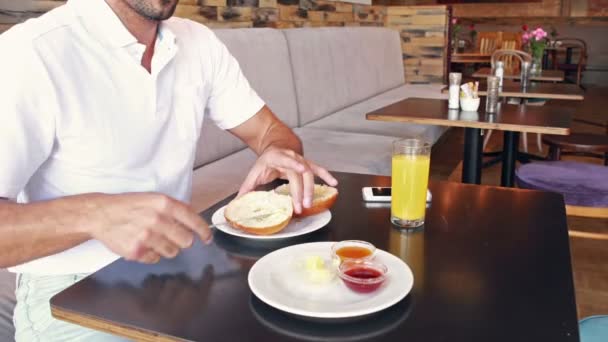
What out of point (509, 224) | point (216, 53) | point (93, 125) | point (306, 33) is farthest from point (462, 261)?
point (306, 33)

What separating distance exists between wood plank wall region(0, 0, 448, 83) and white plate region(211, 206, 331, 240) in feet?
4.52

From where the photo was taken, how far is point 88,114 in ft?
3.37

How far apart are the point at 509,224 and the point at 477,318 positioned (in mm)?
365

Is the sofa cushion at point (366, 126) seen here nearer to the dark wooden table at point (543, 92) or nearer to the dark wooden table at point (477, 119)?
the dark wooden table at point (477, 119)

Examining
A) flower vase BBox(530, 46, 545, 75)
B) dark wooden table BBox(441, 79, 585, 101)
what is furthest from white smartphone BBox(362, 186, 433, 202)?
flower vase BBox(530, 46, 545, 75)

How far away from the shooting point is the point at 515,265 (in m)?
0.85

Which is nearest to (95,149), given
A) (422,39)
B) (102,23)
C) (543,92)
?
(102,23)

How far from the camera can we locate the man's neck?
1113mm

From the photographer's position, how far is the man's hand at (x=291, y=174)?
3.39 feet

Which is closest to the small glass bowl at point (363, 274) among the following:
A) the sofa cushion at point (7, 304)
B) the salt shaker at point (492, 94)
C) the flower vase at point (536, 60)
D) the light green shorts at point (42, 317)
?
the light green shorts at point (42, 317)

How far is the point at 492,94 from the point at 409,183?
68.2 inches

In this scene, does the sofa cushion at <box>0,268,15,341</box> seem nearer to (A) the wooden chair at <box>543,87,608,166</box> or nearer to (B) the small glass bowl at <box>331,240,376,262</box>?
(B) the small glass bowl at <box>331,240,376,262</box>

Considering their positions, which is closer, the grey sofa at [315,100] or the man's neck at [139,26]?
the man's neck at [139,26]

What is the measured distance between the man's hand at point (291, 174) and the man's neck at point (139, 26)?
1.00ft
